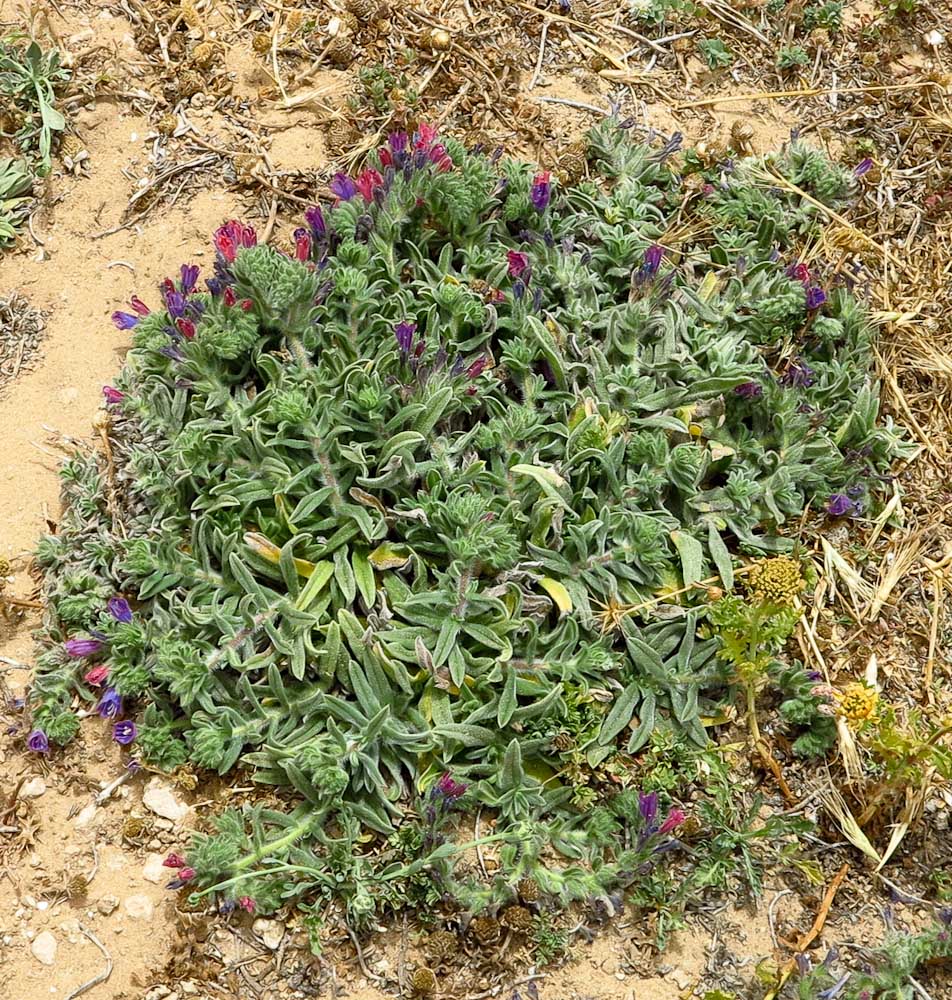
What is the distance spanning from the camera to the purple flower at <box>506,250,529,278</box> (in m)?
4.97

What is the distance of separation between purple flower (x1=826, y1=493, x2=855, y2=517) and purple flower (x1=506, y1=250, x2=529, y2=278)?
1947mm

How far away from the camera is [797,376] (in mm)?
4926

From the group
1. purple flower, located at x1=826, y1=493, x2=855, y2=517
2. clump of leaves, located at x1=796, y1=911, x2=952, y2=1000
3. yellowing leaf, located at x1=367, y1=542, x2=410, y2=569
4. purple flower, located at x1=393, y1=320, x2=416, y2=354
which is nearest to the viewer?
clump of leaves, located at x1=796, y1=911, x2=952, y2=1000

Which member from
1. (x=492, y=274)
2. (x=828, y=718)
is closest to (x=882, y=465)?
(x=828, y=718)

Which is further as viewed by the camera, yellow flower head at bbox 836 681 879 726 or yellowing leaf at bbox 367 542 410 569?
yellowing leaf at bbox 367 542 410 569

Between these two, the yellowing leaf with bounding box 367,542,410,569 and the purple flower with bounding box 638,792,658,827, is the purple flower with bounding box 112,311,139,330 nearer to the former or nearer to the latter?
the yellowing leaf with bounding box 367,542,410,569

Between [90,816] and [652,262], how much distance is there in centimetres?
374

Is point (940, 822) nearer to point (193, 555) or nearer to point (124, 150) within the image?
point (193, 555)

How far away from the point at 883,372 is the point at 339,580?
3148 millimetres

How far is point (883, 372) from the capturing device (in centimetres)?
524

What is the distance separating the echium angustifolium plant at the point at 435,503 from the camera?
4121mm

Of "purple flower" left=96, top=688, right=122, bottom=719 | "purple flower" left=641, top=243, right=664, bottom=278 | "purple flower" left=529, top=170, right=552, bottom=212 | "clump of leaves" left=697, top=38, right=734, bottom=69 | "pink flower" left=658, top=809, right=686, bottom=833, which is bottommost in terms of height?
"pink flower" left=658, top=809, right=686, bottom=833

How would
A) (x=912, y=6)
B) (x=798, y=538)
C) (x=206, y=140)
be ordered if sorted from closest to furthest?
(x=798, y=538)
(x=206, y=140)
(x=912, y=6)

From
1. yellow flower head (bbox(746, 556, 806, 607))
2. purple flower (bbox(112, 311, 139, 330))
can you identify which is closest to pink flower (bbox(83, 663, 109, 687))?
purple flower (bbox(112, 311, 139, 330))
